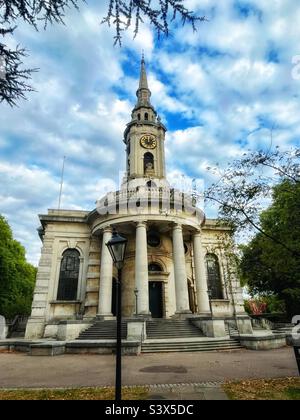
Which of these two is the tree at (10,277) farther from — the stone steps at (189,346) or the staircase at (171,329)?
the stone steps at (189,346)

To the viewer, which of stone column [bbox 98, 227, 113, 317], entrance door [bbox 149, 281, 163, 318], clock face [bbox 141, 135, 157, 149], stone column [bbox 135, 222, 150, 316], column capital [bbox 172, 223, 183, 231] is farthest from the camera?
clock face [bbox 141, 135, 157, 149]

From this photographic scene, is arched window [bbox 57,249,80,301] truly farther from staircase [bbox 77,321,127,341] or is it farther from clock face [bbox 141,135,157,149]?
clock face [bbox 141,135,157,149]

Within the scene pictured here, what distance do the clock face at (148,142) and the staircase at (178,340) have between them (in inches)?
780

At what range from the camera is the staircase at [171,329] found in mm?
16125

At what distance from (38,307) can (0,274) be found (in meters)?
11.2

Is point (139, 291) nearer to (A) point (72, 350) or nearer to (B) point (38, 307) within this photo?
(A) point (72, 350)

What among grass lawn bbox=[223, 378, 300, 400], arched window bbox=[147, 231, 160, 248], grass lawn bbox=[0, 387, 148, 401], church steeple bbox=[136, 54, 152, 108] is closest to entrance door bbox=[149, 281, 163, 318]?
arched window bbox=[147, 231, 160, 248]

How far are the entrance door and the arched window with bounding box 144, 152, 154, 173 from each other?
12950 millimetres

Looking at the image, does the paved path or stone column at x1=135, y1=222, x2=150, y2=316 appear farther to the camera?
stone column at x1=135, y1=222, x2=150, y2=316

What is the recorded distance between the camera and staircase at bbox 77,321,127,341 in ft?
53.4

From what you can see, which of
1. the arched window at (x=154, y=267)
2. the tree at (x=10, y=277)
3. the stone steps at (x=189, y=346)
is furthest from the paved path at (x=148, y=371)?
the tree at (x=10, y=277)

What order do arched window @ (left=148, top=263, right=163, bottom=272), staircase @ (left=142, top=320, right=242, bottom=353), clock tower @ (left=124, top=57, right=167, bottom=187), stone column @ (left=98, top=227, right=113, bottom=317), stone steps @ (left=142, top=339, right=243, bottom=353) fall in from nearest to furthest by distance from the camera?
stone steps @ (left=142, top=339, right=243, bottom=353) < staircase @ (left=142, top=320, right=242, bottom=353) < stone column @ (left=98, top=227, right=113, bottom=317) < arched window @ (left=148, top=263, right=163, bottom=272) < clock tower @ (left=124, top=57, right=167, bottom=187)

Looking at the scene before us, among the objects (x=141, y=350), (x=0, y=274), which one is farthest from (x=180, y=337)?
(x=0, y=274)
